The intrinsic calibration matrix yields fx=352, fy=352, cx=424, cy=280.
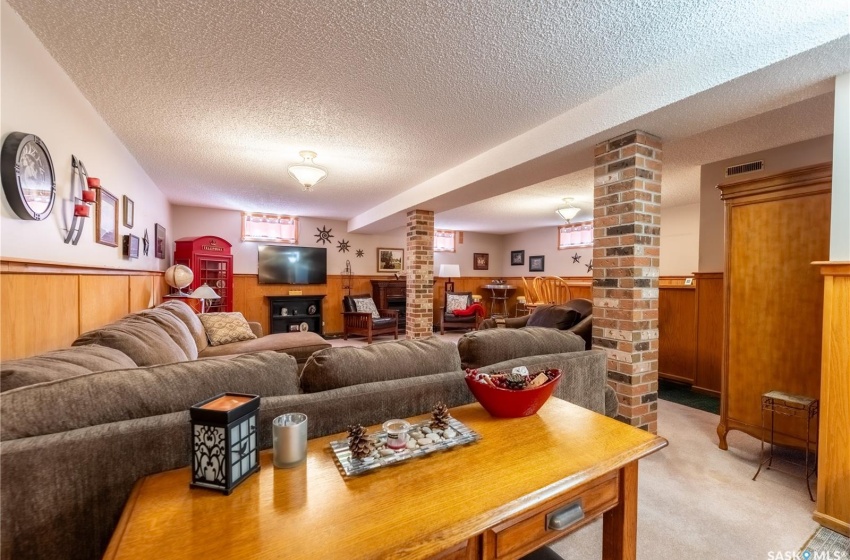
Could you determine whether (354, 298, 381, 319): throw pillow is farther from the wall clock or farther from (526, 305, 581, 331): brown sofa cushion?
the wall clock

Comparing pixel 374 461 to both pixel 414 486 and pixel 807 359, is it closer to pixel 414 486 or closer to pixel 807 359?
pixel 414 486

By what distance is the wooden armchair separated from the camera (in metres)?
6.03

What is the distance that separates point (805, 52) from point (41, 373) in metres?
2.89

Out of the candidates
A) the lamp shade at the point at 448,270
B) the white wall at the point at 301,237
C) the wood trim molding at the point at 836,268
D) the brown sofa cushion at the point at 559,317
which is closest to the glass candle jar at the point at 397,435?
the wood trim molding at the point at 836,268

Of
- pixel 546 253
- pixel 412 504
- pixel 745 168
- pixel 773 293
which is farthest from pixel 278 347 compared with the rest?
pixel 546 253

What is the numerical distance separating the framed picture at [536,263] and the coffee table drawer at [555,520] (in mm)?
7322

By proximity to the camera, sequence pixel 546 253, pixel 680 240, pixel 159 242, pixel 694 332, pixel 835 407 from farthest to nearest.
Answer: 1. pixel 546 253
2. pixel 680 240
3. pixel 159 242
4. pixel 694 332
5. pixel 835 407

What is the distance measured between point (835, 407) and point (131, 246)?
4647 millimetres

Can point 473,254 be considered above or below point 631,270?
above

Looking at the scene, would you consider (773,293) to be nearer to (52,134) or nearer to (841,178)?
(841,178)

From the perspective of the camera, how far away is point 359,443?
855mm

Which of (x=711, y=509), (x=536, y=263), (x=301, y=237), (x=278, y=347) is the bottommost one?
(x=711, y=509)

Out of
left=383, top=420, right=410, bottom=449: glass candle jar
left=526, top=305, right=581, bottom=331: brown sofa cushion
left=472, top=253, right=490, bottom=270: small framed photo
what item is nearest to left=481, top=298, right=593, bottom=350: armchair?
left=526, top=305, right=581, bottom=331: brown sofa cushion

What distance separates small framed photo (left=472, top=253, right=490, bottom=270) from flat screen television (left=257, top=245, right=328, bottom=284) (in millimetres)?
3638
